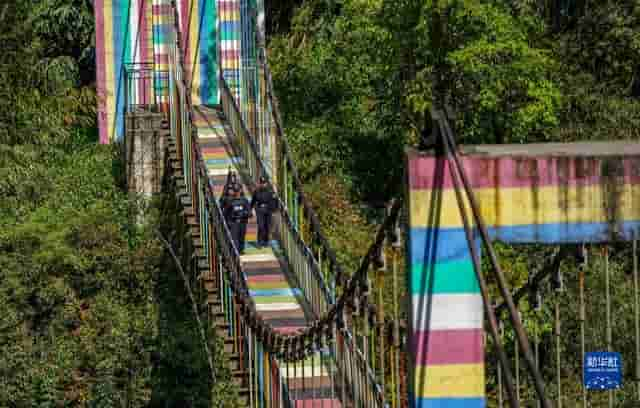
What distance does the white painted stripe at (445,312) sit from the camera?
5.61 m

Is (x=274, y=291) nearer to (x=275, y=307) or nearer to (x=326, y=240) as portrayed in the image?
(x=275, y=307)

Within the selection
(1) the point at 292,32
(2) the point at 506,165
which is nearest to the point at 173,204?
(1) the point at 292,32

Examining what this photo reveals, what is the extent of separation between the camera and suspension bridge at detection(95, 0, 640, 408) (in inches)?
220

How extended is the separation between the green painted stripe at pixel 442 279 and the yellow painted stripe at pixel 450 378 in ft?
1.05

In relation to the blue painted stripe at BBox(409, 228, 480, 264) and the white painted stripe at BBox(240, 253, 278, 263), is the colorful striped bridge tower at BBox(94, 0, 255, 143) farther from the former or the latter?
the blue painted stripe at BBox(409, 228, 480, 264)

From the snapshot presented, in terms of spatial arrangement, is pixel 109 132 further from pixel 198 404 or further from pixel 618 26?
pixel 618 26

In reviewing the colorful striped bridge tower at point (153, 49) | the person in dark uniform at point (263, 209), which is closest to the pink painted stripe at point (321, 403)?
the person in dark uniform at point (263, 209)

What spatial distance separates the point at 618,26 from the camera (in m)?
24.1

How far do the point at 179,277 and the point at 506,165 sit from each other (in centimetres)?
1450

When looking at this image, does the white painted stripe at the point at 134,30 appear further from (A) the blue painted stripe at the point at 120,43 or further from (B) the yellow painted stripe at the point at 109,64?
(B) the yellow painted stripe at the point at 109,64

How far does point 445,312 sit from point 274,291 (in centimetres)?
1048

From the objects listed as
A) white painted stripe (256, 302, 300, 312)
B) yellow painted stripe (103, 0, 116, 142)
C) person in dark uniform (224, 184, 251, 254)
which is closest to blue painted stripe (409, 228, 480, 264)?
white painted stripe (256, 302, 300, 312)

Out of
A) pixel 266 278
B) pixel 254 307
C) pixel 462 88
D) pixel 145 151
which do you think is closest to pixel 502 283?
pixel 254 307

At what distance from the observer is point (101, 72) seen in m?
24.8
